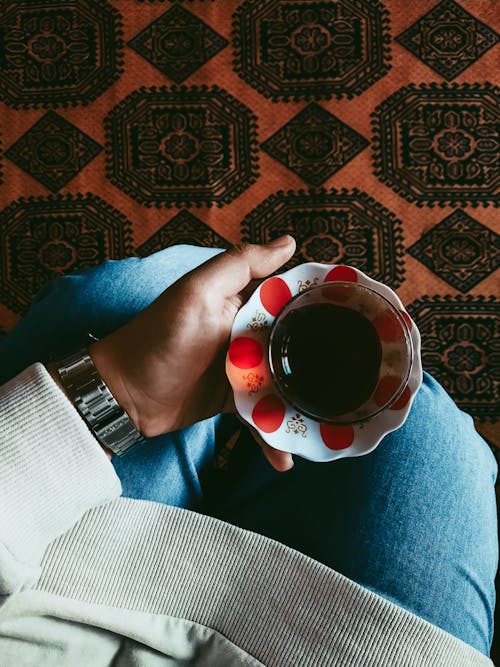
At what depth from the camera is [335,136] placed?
1068mm

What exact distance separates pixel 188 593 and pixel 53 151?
77 cm

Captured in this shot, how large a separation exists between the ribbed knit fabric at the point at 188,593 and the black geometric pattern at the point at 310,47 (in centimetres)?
72

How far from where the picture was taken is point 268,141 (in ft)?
3.52

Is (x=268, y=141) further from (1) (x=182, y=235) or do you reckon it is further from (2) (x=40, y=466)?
(2) (x=40, y=466)

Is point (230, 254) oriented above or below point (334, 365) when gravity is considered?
above

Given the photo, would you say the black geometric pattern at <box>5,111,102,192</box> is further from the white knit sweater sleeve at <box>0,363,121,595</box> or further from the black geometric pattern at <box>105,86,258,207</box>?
the white knit sweater sleeve at <box>0,363,121,595</box>

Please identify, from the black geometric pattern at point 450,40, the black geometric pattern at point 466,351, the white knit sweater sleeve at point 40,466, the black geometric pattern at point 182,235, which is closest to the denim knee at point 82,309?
the white knit sweater sleeve at point 40,466

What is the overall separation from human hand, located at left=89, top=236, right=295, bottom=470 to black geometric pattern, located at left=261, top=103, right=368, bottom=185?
1.51 feet

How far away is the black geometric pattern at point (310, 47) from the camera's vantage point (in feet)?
3.52

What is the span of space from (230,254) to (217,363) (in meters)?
0.11

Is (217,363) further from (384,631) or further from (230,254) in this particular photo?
(384,631)

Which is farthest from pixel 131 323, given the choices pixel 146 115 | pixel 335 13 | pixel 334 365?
pixel 335 13

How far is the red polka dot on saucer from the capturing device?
59 centimetres

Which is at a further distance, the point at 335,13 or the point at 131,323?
the point at 335,13
